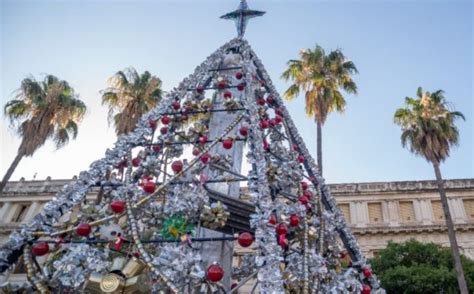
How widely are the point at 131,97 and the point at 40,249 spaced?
15.1m

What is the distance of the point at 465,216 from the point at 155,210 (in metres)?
25.6

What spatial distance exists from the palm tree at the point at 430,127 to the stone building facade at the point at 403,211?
6.46 m

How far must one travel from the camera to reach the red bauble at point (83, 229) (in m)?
3.20

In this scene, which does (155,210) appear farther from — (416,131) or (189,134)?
(416,131)

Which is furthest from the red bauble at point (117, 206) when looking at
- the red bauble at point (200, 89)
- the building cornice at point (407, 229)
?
the building cornice at point (407, 229)

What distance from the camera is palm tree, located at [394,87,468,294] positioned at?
18078 millimetres

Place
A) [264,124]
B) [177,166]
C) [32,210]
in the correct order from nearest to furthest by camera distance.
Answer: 1. [177,166]
2. [264,124]
3. [32,210]

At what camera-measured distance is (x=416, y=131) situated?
61.7 feet

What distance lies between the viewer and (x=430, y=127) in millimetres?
18562

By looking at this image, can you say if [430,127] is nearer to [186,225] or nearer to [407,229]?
[407,229]

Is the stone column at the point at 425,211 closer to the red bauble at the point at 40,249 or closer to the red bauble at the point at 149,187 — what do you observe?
the red bauble at the point at 149,187

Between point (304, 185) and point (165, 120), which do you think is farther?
point (165, 120)

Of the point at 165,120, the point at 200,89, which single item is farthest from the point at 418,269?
the point at 165,120

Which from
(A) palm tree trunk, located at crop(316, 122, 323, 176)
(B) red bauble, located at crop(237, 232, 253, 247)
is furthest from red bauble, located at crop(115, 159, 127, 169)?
(A) palm tree trunk, located at crop(316, 122, 323, 176)
